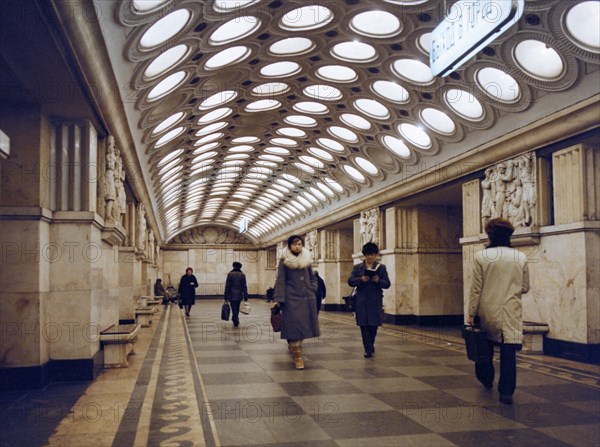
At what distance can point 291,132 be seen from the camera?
59.7 ft

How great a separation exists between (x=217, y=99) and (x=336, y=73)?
2.68 metres

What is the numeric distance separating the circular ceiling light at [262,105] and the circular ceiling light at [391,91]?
289 centimetres

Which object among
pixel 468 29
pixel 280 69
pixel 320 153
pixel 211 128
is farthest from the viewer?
pixel 320 153

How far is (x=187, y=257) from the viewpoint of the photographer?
45406mm

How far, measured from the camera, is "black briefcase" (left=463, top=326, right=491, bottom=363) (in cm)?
578

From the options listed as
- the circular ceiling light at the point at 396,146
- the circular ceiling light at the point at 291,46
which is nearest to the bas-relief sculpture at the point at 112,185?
the circular ceiling light at the point at 291,46

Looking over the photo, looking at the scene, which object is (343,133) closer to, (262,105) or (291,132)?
(291,132)

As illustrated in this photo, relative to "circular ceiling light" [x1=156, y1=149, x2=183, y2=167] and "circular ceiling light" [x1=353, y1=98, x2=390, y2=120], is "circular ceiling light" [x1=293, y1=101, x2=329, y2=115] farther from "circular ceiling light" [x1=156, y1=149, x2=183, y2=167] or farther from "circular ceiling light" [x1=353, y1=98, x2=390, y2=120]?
"circular ceiling light" [x1=156, y1=149, x2=183, y2=167]

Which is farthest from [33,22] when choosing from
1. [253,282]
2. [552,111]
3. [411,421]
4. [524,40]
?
[253,282]

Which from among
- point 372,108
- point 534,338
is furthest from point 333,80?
point 534,338

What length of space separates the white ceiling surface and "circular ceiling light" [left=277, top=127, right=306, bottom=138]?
0.09 metres

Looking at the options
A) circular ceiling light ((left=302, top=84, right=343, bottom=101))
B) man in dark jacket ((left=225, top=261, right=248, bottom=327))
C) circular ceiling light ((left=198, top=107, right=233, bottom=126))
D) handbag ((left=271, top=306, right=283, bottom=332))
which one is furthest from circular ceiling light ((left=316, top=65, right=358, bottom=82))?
handbag ((left=271, top=306, right=283, bottom=332))

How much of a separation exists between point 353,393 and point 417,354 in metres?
3.57

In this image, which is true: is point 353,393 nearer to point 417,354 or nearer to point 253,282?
point 417,354
